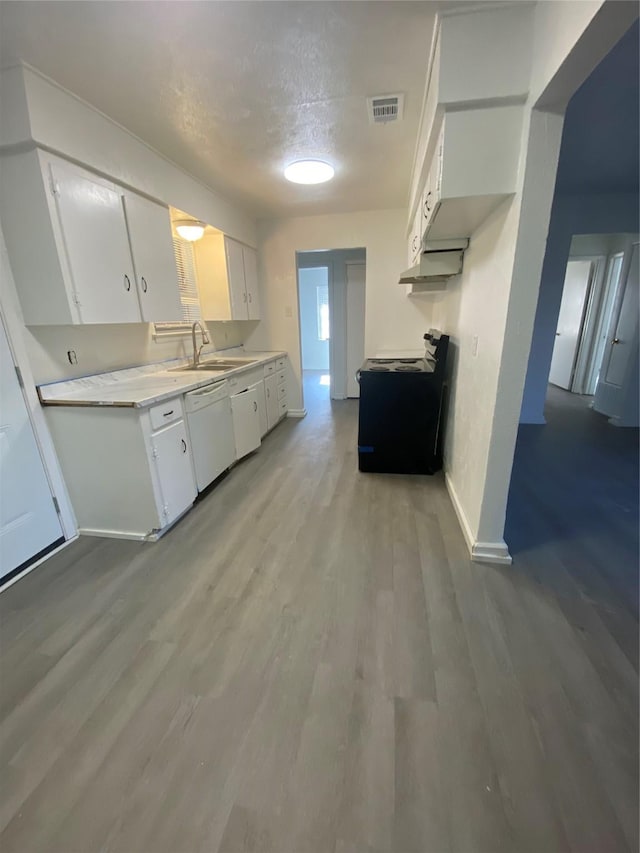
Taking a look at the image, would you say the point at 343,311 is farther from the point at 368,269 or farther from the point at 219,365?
the point at 219,365

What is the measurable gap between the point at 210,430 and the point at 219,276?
5.98 ft

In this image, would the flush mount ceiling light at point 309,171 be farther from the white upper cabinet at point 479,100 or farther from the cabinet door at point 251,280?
the cabinet door at point 251,280

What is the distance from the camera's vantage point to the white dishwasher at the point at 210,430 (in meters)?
2.53

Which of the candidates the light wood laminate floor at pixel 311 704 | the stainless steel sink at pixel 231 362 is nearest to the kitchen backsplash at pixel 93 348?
the stainless steel sink at pixel 231 362

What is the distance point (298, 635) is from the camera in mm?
1530

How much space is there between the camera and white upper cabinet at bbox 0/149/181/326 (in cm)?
177

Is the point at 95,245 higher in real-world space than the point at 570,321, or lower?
higher

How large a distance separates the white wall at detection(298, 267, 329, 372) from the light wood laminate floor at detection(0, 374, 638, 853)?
22.7ft

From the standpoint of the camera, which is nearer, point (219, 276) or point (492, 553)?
point (492, 553)

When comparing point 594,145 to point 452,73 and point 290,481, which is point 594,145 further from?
point 290,481

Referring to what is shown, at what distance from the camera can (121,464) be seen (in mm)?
2104

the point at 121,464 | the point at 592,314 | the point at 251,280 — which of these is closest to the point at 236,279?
the point at 251,280

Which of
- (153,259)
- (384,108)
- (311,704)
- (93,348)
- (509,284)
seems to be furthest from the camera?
(153,259)

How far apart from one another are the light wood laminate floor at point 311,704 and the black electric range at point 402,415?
37.1 inches
